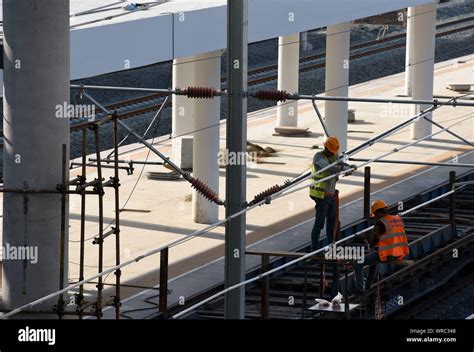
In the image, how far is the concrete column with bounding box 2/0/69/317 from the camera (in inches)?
538

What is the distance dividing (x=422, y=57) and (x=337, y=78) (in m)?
3.89

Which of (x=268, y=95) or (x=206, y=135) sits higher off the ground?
(x=268, y=95)

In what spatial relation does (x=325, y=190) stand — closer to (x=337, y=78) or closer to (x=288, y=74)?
(x=337, y=78)

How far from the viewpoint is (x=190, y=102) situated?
91.8 ft

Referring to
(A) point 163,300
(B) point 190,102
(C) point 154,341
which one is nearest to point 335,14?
(B) point 190,102

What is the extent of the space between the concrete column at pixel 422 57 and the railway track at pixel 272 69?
6.23m

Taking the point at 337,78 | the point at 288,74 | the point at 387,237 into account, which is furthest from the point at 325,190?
the point at 288,74

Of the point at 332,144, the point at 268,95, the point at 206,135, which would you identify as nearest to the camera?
the point at 268,95

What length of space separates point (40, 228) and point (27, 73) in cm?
166

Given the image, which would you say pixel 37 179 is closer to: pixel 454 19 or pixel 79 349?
pixel 79 349

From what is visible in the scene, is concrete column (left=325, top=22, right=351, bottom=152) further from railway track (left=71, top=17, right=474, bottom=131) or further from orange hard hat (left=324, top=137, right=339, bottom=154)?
orange hard hat (left=324, top=137, right=339, bottom=154)

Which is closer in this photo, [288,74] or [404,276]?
[404,276]

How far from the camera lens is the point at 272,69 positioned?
144 feet

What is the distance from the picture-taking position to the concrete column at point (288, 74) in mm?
33250
